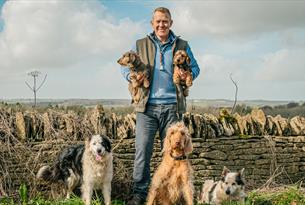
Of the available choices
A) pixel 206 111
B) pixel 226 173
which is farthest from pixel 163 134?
pixel 206 111

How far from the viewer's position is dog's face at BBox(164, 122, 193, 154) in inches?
257

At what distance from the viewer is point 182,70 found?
659 centimetres

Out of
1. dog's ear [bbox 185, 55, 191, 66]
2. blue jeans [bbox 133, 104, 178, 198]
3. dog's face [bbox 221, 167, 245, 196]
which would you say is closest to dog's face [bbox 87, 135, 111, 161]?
blue jeans [bbox 133, 104, 178, 198]

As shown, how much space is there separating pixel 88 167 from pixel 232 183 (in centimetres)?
221

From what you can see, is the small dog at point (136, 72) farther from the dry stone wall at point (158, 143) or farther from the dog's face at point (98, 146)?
the dry stone wall at point (158, 143)

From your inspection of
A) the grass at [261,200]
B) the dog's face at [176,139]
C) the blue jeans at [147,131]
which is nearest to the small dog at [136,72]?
the blue jeans at [147,131]

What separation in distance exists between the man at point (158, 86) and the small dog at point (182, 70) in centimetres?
13

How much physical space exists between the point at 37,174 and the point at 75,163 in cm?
87

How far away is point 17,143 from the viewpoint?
8.54m

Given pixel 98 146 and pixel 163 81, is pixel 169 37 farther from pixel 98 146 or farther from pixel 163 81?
pixel 98 146

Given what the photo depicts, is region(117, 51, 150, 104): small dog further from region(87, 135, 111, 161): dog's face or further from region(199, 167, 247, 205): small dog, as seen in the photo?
region(199, 167, 247, 205): small dog

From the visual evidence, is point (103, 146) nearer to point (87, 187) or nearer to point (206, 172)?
point (87, 187)

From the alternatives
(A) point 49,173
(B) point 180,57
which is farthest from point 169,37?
(A) point 49,173

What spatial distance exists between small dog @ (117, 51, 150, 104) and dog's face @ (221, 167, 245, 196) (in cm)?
194
